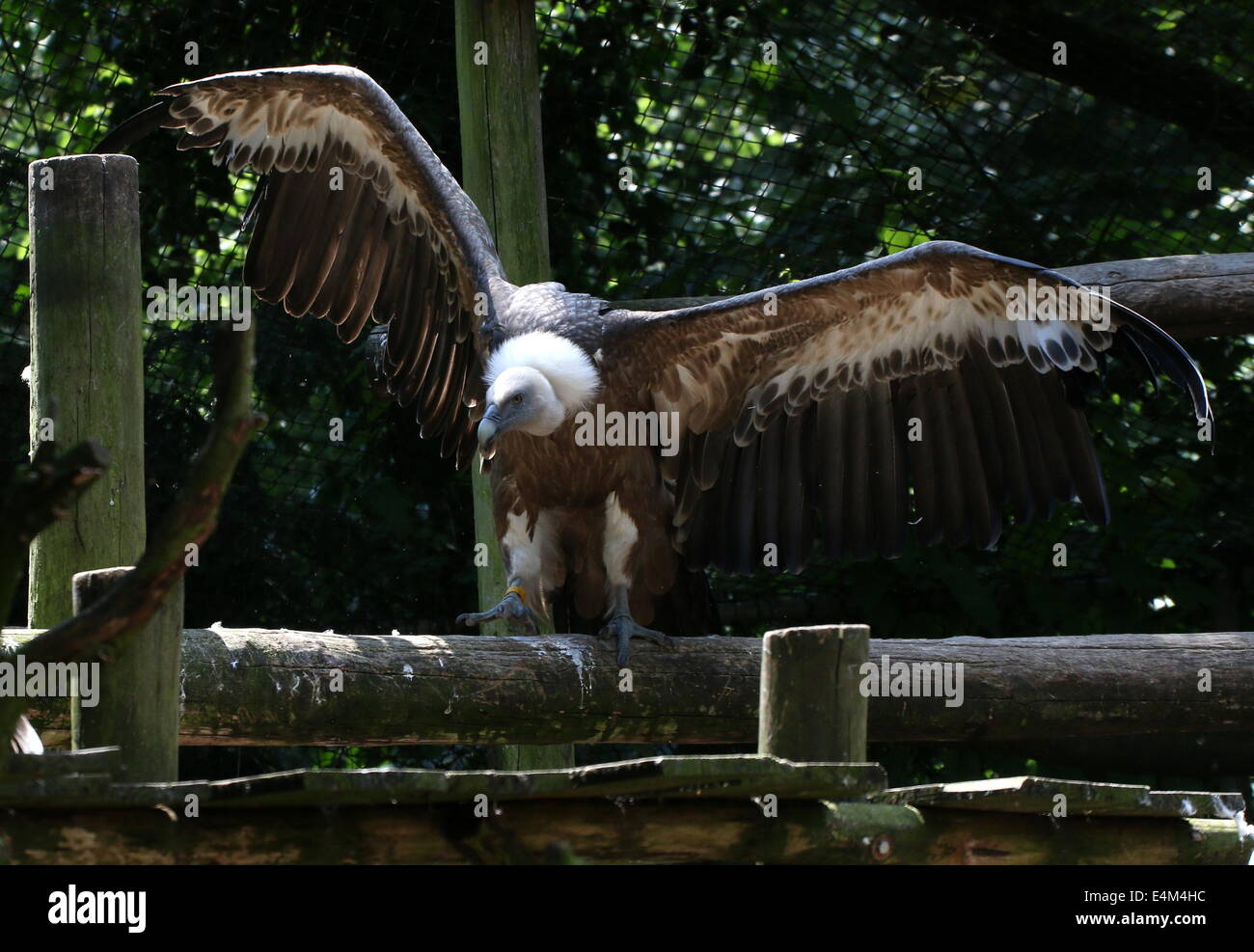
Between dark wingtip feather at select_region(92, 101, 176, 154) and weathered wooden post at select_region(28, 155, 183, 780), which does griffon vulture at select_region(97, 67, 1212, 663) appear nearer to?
dark wingtip feather at select_region(92, 101, 176, 154)

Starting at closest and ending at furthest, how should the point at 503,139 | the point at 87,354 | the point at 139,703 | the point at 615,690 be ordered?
the point at 139,703
the point at 87,354
the point at 615,690
the point at 503,139

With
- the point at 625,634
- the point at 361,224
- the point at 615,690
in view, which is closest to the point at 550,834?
the point at 615,690

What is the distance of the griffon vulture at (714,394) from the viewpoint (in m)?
4.16

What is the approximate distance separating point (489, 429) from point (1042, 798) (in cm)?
191

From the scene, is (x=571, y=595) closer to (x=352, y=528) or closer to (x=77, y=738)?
(x=352, y=528)

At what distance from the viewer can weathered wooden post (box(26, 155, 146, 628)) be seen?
3365 mm

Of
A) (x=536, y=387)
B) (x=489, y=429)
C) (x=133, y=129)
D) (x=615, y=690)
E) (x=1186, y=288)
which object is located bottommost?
(x=615, y=690)

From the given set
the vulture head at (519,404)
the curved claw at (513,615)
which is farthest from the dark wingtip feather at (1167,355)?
the curved claw at (513,615)

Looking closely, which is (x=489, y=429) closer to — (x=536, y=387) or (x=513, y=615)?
(x=536, y=387)

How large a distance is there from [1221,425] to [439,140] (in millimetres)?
3137

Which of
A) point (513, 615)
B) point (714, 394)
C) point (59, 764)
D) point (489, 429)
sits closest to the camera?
point (59, 764)

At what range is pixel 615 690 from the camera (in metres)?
3.67

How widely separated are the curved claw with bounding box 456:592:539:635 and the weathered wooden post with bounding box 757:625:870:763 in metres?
1.42
